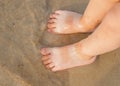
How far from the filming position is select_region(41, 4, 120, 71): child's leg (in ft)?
4.59

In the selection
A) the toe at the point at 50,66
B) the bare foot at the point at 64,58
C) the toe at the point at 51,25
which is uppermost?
the toe at the point at 51,25

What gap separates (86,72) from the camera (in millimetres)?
1648

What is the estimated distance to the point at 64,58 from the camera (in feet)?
5.42

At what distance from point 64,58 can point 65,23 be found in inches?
7.8

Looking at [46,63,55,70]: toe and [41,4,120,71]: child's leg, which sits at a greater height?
[41,4,120,71]: child's leg

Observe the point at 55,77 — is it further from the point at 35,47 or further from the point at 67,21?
the point at 67,21

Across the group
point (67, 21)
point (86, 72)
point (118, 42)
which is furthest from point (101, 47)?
point (67, 21)

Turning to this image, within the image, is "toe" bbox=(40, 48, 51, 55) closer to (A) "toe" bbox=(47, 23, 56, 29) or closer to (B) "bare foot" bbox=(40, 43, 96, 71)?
(B) "bare foot" bbox=(40, 43, 96, 71)

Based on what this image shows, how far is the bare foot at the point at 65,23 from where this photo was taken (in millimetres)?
1700

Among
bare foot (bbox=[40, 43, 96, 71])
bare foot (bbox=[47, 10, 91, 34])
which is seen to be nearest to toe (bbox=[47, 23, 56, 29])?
bare foot (bbox=[47, 10, 91, 34])

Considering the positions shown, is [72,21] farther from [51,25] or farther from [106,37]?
[106,37]

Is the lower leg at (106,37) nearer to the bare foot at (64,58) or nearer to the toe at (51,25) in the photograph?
the bare foot at (64,58)

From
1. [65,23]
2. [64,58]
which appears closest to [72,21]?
[65,23]

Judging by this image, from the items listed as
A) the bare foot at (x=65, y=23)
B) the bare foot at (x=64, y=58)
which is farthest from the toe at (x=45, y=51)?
the bare foot at (x=65, y=23)
